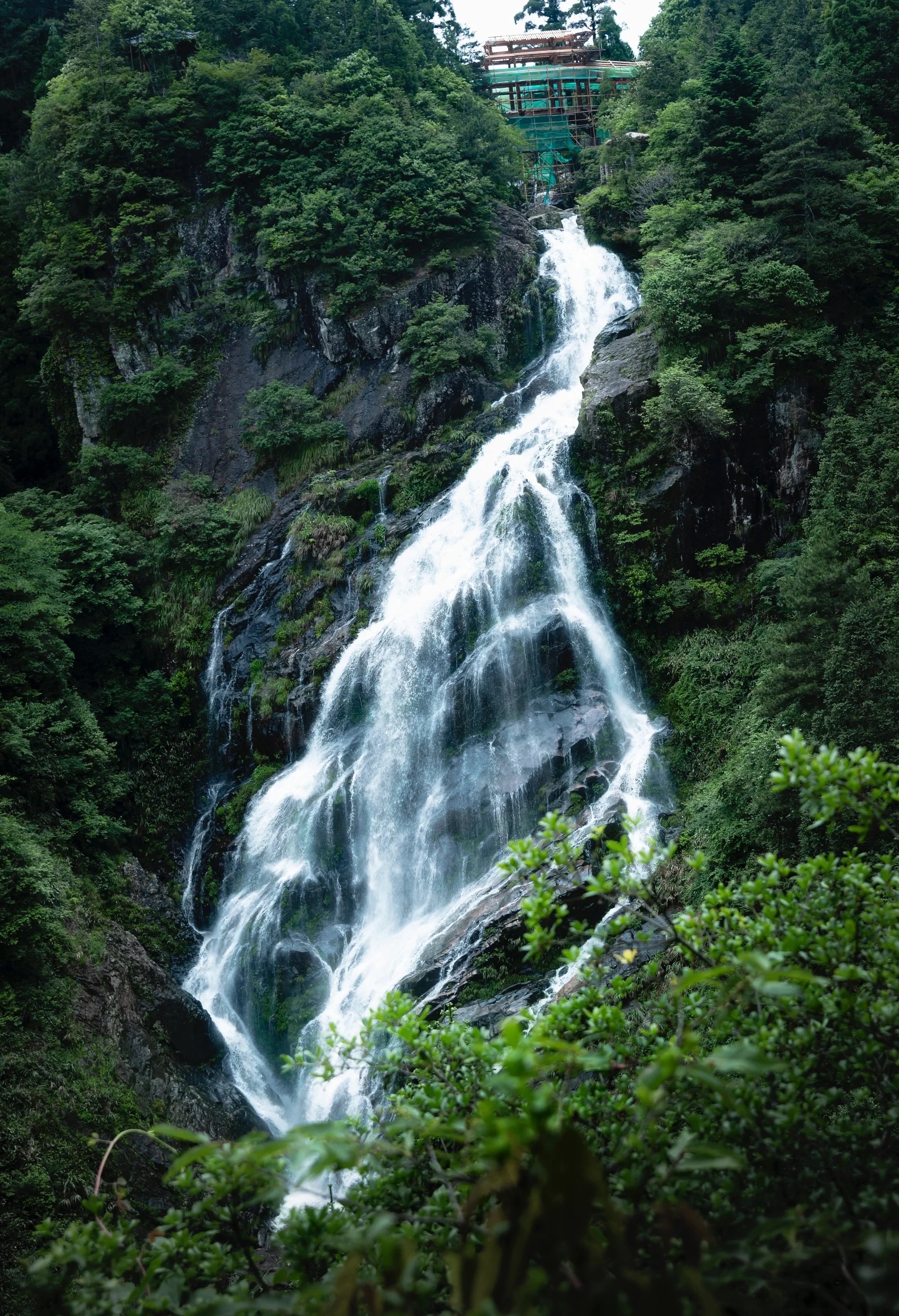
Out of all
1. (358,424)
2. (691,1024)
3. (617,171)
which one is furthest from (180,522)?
(691,1024)

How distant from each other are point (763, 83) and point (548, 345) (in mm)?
7210

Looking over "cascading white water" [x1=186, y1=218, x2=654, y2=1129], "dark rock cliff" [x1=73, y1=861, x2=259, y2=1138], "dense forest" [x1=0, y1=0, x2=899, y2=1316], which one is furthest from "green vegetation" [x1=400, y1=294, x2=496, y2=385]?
"dark rock cliff" [x1=73, y1=861, x2=259, y2=1138]

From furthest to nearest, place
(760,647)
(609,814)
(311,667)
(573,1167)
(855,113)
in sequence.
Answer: (855,113) < (311,667) < (760,647) < (609,814) < (573,1167)

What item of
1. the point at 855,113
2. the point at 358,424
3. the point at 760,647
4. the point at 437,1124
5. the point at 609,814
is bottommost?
the point at 609,814

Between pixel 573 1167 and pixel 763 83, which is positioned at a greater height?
pixel 763 83

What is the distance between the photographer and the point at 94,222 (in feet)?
74.9

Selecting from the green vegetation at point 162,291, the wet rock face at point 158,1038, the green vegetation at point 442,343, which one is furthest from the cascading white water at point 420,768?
the green vegetation at point 442,343

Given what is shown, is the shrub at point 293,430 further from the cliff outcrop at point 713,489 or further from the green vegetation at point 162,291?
the cliff outcrop at point 713,489

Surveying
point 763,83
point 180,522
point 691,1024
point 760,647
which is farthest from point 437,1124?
point 763,83

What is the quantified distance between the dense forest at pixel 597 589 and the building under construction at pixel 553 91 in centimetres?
414

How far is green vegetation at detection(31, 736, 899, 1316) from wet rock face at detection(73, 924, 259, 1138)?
7.91 metres

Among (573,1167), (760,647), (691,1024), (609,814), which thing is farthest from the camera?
(760,647)

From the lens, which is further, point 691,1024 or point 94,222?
point 94,222

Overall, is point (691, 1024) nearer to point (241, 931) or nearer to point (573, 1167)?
point (573, 1167)
